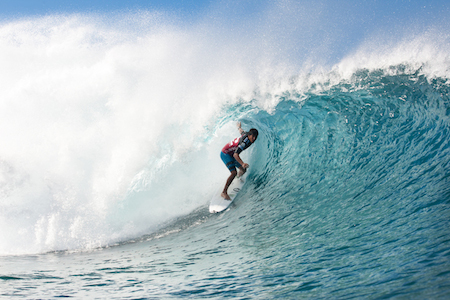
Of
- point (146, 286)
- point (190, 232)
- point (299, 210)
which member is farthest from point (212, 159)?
point (146, 286)

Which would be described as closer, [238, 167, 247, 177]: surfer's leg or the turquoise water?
the turquoise water

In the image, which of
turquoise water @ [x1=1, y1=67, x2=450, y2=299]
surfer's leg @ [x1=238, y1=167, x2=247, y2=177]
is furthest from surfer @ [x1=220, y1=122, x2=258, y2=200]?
turquoise water @ [x1=1, y1=67, x2=450, y2=299]

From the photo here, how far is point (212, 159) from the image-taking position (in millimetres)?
9156

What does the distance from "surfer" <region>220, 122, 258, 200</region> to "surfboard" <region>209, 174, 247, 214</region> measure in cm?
Result: 13

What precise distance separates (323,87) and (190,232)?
206 inches

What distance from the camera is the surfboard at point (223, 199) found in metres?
6.87

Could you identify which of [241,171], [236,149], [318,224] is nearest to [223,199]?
[241,171]

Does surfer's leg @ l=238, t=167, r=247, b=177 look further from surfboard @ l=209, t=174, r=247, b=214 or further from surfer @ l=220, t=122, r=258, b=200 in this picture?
surfboard @ l=209, t=174, r=247, b=214

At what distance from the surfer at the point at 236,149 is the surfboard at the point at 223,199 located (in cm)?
13

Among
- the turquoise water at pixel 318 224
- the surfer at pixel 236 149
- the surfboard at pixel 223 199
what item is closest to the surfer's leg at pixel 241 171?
the surfer at pixel 236 149

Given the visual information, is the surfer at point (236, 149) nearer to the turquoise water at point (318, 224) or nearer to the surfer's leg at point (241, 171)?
the surfer's leg at point (241, 171)

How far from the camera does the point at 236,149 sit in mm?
6812

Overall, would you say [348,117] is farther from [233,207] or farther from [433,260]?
[433,260]

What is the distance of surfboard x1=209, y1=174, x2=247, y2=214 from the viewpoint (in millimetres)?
6870
